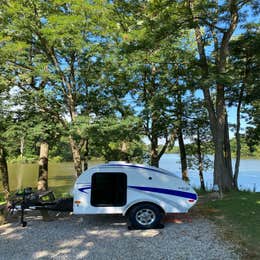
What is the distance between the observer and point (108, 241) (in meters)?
4.71

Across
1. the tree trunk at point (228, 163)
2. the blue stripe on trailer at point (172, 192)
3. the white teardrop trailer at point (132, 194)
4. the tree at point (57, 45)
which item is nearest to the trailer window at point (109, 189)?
the white teardrop trailer at point (132, 194)

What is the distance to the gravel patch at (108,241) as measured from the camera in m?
4.09

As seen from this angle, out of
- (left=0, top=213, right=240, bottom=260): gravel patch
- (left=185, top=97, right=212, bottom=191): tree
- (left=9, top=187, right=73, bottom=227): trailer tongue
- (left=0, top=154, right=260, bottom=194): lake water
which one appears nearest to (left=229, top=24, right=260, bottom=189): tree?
(left=185, top=97, right=212, bottom=191): tree

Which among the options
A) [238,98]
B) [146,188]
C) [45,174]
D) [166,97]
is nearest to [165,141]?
[166,97]

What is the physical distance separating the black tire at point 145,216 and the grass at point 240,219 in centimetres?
145

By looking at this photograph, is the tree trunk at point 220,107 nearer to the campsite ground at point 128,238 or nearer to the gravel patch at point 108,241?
the campsite ground at point 128,238

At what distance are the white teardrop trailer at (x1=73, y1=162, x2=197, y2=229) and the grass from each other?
3.43 ft

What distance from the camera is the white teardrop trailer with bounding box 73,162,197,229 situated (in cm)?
545

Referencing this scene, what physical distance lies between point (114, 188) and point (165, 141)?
25.8 feet

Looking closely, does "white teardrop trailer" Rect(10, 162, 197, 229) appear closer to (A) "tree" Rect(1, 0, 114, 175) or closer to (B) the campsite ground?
(B) the campsite ground

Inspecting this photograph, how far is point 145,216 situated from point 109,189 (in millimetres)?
1011

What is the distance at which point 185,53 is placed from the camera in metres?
11.0

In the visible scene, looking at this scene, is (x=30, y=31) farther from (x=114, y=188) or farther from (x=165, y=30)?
(x=114, y=188)

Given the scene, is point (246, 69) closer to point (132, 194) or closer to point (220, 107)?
point (220, 107)
